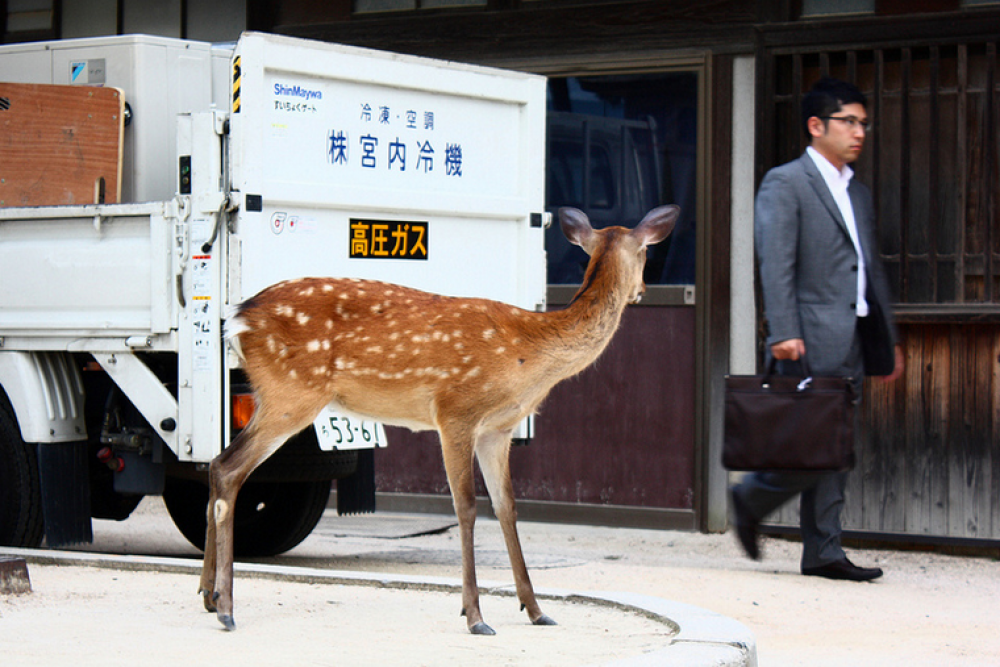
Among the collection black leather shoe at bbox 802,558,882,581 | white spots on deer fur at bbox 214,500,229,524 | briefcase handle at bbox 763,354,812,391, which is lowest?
black leather shoe at bbox 802,558,882,581

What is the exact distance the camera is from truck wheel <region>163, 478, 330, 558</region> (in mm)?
8109

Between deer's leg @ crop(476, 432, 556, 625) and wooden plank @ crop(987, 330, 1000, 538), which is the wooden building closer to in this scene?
wooden plank @ crop(987, 330, 1000, 538)

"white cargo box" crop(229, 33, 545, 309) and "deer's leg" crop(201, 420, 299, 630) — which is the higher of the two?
"white cargo box" crop(229, 33, 545, 309)

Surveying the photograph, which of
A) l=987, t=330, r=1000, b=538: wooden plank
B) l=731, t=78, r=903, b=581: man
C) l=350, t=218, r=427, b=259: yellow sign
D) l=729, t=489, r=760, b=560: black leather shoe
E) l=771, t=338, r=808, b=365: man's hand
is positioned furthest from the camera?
l=987, t=330, r=1000, b=538: wooden plank

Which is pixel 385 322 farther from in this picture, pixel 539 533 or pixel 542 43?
pixel 542 43

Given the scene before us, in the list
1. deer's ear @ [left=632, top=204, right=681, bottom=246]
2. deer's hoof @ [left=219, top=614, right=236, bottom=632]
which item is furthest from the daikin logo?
deer's hoof @ [left=219, top=614, right=236, bottom=632]

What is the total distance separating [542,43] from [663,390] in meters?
2.42

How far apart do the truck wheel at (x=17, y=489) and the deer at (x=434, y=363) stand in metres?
2.30

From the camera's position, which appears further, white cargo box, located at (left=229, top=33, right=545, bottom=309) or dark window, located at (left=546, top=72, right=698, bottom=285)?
dark window, located at (left=546, top=72, right=698, bottom=285)

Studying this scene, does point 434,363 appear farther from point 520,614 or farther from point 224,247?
point 224,247

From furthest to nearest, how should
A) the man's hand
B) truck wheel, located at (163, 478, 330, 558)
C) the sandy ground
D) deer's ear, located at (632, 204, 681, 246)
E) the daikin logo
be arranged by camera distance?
truck wheel, located at (163, 478, 330, 558) → the daikin logo → the man's hand → deer's ear, located at (632, 204, 681, 246) → the sandy ground

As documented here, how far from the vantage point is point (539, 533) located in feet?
31.4

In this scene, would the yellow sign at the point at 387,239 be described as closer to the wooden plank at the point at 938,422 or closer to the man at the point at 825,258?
the man at the point at 825,258

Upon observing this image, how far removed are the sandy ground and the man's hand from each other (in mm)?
1122
